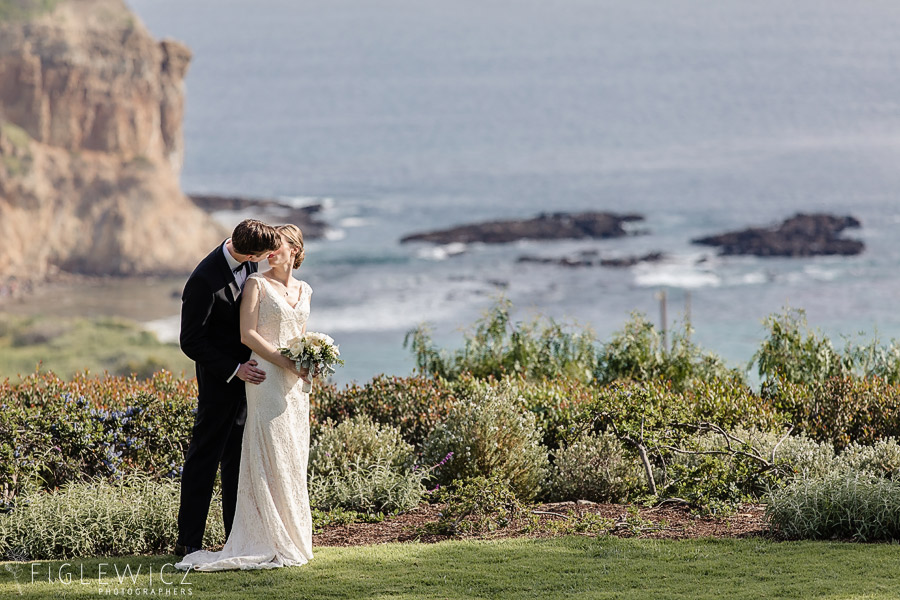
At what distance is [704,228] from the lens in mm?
80875

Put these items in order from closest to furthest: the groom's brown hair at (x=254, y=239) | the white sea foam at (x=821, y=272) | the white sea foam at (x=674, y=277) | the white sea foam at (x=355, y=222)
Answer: the groom's brown hair at (x=254, y=239), the white sea foam at (x=821, y=272), the white sea foam at (x=674, y=277), the white sea foam at (x=355, y=222)

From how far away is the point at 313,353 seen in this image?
19.4 ft

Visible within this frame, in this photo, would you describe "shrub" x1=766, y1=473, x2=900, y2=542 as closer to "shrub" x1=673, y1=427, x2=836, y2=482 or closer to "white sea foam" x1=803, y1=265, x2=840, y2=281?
"shrub" x1=673, y1=427, x2=836, y2=482

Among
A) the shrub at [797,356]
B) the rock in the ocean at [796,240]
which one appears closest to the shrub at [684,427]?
the shrub at [797,356]

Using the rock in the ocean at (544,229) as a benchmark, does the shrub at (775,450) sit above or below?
below

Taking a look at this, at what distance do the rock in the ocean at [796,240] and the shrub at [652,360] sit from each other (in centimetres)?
6124

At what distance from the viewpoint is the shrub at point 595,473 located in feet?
24.7

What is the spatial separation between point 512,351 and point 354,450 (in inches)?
167

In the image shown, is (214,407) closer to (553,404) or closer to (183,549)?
(183,549)

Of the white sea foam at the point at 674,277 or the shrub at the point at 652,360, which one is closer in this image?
the shrub at the point at 652,360

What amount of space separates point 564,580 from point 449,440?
7.92 ft

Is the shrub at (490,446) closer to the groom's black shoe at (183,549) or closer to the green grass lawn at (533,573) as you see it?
the green grass lawn at (533,573)

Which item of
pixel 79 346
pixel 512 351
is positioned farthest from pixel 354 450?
pixel 79 346

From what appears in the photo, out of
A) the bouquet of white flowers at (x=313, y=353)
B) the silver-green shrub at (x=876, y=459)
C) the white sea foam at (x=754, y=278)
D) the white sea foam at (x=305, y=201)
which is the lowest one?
the silver-green shrub at (x=876, y=459)
